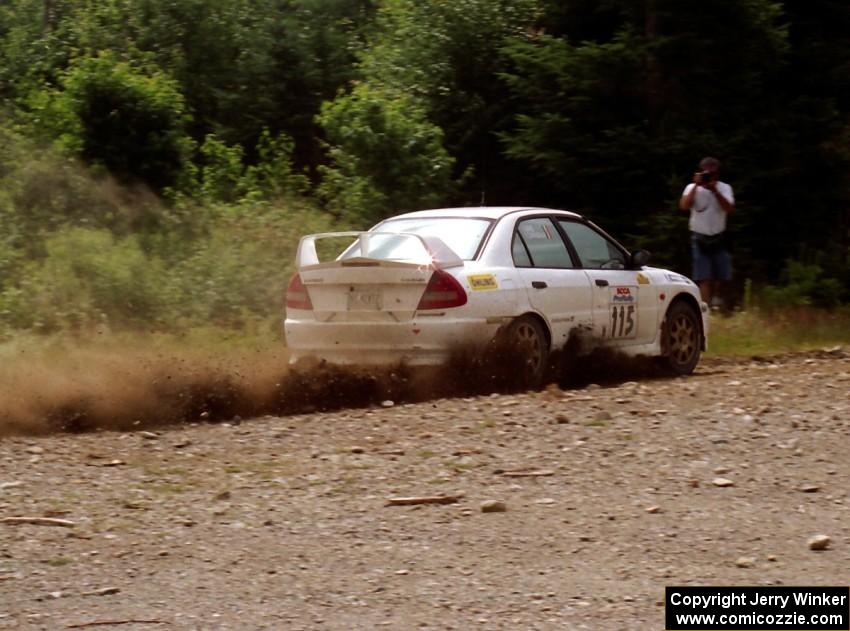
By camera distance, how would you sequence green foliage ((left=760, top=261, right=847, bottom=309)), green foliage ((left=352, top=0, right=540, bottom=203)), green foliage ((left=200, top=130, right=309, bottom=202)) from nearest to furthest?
1. green foliage ((left=760, top=261, right=847, bottom=309))
2. green foliage ((left=200, top=130, right=309, bottom=202))
3. green foliage ((left=352, top=0, right=540, bottom=203))

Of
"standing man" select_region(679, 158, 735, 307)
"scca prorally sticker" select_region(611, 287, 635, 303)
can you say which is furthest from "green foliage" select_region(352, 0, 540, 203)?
"scca prorally sticker" select_region(611, 287, 635, 303)

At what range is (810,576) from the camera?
570 cm

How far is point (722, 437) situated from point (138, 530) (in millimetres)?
3930

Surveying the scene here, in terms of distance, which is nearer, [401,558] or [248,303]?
[401,558]

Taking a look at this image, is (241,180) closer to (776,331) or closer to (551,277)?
(776,331)

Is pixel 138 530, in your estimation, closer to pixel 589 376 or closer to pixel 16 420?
pixel 16 420

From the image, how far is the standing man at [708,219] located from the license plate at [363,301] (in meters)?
6.65

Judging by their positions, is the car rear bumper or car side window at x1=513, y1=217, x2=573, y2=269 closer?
the car rear bumper

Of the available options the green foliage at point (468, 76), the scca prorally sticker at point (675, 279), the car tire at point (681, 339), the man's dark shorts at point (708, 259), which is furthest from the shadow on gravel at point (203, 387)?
the green foliage at point (468, 76)

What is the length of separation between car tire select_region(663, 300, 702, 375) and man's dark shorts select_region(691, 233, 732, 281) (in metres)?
3.25

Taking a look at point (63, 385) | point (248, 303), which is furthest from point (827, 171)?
point (63, 385)

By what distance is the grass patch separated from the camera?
53.0 feet

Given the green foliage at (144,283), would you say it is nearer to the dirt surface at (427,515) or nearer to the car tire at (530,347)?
the car tire at (530,347)

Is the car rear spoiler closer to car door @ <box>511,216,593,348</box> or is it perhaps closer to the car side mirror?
car door @ <box>511,216,593,348</box>
